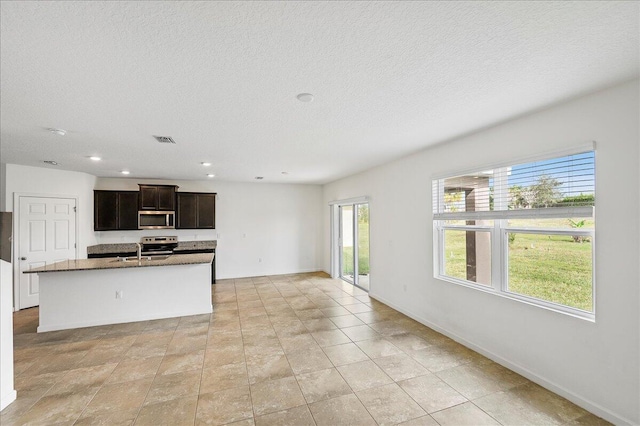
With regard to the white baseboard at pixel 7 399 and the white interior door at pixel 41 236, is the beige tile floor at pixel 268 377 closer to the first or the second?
the white baseboard at pixel 7 399

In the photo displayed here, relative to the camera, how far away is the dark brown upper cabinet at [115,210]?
20.8 ft

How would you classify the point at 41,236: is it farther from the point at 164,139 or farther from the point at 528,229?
the point at 528,229

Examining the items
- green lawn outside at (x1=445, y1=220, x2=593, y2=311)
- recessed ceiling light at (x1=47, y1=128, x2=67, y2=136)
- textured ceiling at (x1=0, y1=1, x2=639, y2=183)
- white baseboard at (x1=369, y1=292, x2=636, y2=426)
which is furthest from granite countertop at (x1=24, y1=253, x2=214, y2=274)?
green lawn outside at (x1=445, y1=220, x2=593, y2=311)

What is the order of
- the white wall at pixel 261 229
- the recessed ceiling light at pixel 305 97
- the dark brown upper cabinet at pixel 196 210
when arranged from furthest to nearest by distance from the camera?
1. the white wall at pixel 261 229
2. the dark brown upper cabinet at pixel 196 210
3. the recessed ceiling light at pixel 305 97

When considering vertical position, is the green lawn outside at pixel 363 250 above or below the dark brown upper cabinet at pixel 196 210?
below

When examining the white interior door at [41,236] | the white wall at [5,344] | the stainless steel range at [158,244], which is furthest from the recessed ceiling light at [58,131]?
the stainless steel range at [158,244]

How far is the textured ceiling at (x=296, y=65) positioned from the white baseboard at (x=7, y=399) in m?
2.54

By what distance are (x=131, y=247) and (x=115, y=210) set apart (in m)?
0.94

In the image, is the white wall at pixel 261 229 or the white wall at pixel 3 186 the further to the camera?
the white wall at pixel 261 229

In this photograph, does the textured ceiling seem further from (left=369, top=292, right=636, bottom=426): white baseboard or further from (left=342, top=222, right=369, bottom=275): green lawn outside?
(left=342, top=222, right=369, bottom=275): green lawn outside

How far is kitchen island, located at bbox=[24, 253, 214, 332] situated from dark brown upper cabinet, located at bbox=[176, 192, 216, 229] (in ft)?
6.97

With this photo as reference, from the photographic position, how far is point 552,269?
8.91 feet

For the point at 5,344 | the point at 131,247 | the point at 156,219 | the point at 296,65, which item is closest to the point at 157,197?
the point at 156,219

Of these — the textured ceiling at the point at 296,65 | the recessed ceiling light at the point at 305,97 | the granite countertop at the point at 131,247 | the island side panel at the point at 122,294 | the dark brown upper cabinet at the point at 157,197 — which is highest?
the textured ceiling at the point at 296,65
